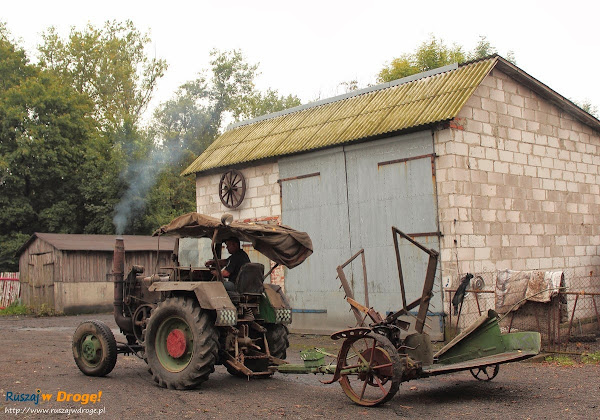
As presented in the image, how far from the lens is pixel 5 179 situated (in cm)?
3128

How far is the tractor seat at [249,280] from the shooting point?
9086 millimetres

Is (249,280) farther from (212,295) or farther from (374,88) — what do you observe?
(374,88)

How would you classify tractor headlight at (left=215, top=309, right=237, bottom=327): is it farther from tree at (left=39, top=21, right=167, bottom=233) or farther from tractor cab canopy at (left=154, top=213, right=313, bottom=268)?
tree at (left=39, top=21, right=167, bottom=233)

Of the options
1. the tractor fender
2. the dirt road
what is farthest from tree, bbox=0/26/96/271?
the tractor fender

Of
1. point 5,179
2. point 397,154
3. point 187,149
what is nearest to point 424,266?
point 397,154

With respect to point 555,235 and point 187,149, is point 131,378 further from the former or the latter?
point 187,149

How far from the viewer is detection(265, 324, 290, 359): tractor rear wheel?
9344 millimetres

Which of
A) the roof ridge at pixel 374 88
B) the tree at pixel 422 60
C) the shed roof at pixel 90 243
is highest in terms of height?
the tree at pixel 422 60

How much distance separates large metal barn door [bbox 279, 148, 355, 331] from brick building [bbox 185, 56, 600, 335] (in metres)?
0.03

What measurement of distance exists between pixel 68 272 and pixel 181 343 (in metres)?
16.9

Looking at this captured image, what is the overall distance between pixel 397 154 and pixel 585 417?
8156 millimetres

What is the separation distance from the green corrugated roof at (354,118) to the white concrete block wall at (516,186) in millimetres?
450

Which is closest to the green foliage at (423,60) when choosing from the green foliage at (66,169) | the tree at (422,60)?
the tree at (422,60)

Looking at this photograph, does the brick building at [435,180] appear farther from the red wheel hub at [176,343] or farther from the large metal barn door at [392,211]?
the red wheel hub at [176,343]
